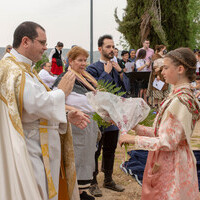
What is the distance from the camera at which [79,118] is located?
3.04 metres

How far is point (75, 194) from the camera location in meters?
3.27

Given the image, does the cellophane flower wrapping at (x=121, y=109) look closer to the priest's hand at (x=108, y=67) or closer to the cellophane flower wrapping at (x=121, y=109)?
the cellophane flower wrapping at (x=121, y=109)

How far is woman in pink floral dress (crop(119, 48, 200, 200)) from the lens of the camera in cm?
262

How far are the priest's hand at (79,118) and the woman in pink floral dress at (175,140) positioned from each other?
0.47 metres

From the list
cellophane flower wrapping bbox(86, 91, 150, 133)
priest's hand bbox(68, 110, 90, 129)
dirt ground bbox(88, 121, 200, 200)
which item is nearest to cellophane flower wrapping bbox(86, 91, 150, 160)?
cellophane flower wrapping bbox(86, 91, 150, 133)

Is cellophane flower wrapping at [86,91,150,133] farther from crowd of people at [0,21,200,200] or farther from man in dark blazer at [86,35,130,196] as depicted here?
man in dark blazer at [86,35,130,196]

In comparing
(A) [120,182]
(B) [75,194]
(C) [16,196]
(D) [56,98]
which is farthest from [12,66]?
(A) [120,182]

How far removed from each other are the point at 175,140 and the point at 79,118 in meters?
0.93

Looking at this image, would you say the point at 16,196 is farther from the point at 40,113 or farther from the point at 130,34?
the point at 130,34

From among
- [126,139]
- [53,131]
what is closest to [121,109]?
[126,139]

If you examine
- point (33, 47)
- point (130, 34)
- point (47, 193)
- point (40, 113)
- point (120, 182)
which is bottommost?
point (120, 182)

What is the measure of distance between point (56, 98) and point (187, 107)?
3.56ft

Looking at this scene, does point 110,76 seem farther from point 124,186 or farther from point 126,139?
point 126,139

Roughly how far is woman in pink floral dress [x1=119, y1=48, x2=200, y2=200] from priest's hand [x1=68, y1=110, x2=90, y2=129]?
468 millimetres
